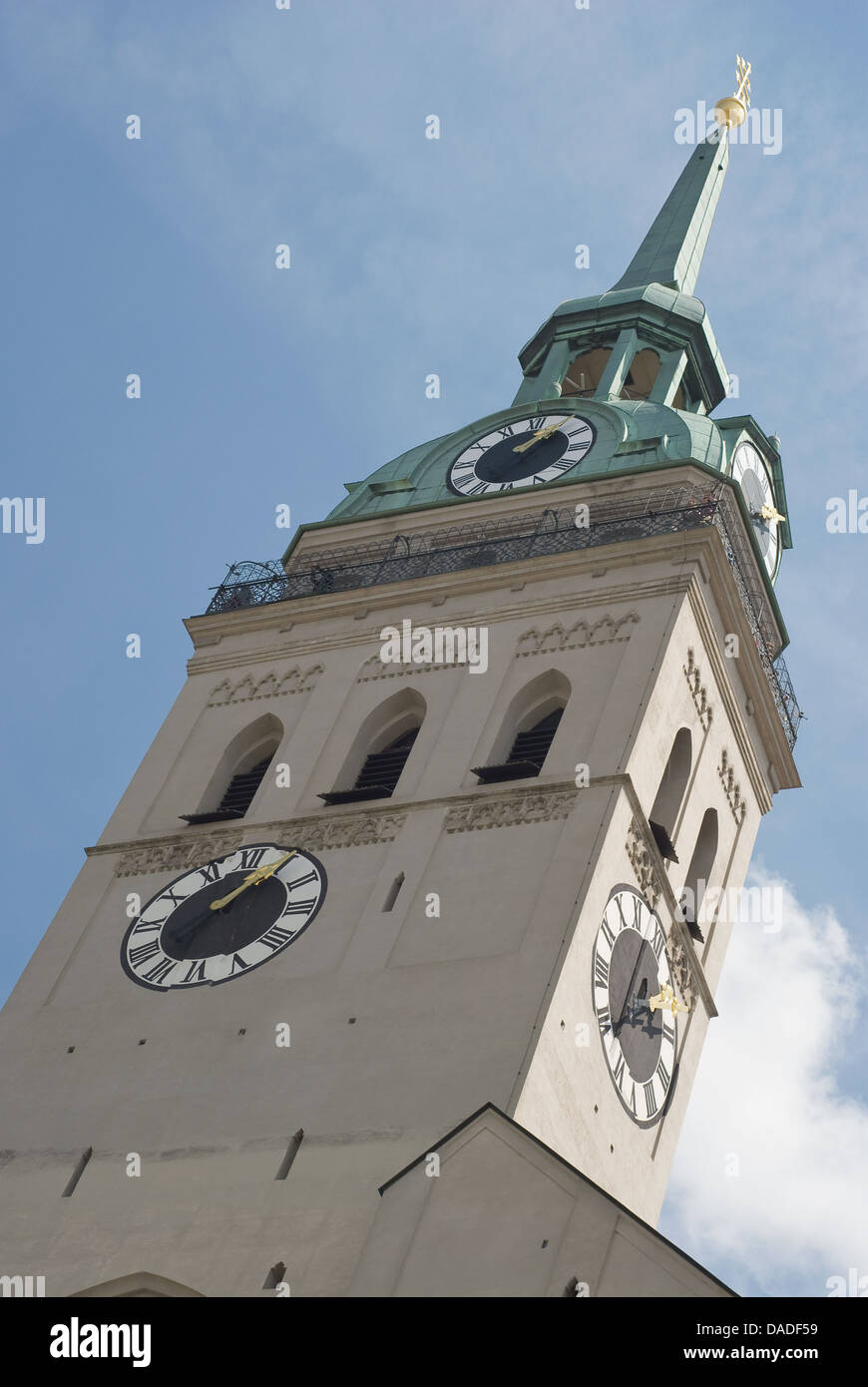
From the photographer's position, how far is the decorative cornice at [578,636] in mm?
30672

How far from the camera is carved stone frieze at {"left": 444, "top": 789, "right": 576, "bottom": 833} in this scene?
2794 cm

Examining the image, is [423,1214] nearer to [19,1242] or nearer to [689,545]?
[19,1242]

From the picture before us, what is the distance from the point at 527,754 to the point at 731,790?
12.7 feet

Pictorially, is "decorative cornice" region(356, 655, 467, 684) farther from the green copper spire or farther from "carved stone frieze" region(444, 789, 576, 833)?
the green copper spire

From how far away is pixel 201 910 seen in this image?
2864 centimetres

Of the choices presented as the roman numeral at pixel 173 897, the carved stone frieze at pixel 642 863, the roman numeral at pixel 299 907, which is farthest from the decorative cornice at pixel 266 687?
the carved stone frieze at pixel 642 863

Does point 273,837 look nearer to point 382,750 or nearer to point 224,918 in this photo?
point 224,918

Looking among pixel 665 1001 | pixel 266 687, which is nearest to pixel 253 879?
pixel 266 687

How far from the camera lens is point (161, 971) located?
92.2ft

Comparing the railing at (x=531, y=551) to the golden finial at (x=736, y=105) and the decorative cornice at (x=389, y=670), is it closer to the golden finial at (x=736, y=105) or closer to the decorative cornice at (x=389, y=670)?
the decorative cornice at (x=389, y=670)

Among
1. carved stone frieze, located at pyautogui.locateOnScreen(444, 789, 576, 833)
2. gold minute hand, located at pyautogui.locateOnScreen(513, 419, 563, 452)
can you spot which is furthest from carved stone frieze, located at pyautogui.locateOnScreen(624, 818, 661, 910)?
gold minute hand, located at pyautogui.locateOnScreen(513, 419, 563, 452)

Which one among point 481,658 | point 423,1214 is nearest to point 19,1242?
point 423,1214
